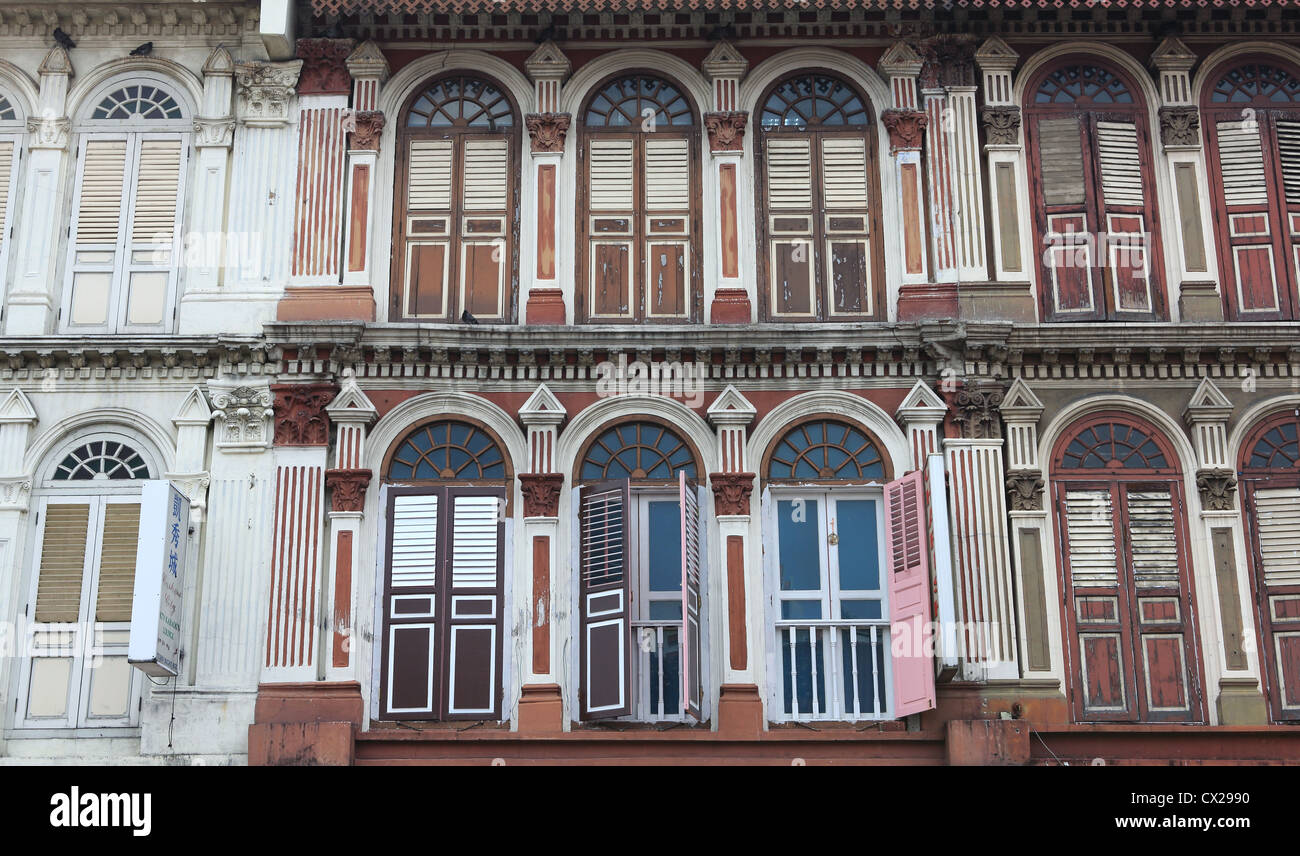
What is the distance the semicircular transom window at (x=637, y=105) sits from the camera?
56.7ft

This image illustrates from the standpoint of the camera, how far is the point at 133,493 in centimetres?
1593

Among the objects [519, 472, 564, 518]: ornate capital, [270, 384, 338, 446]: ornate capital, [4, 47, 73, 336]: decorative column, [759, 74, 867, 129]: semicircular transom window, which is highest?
[759, 74, 867, 129]: semicircular transom window

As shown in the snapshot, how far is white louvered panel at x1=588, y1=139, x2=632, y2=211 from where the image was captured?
55.8 feet

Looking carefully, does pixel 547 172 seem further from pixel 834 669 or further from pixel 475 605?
pixel 834 669

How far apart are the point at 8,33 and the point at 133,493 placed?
513cm

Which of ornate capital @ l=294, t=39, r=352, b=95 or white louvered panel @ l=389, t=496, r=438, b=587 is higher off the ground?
ornate capital @ l=294, t=39, r=352, b=95

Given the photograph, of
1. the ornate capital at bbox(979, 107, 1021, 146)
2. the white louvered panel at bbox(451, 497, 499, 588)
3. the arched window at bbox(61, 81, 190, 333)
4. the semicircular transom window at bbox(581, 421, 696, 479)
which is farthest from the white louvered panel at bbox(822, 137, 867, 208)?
the arched window at bbox(61, 81, 190, 333)

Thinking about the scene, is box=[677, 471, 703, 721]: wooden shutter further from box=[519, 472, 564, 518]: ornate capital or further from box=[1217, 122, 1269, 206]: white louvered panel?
box=[1217, 122, 1269, 206]: white louvered panel

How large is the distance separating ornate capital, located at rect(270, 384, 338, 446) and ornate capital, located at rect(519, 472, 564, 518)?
6.35 ft

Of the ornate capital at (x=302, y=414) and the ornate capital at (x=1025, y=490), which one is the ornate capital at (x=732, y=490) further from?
the ornate capital at (x=302, y=414)

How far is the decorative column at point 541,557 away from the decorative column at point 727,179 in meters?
1.91

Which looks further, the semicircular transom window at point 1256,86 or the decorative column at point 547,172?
the semicircular transom window at point 1256,86

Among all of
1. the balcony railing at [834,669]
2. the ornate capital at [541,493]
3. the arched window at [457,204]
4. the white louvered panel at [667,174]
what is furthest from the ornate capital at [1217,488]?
the arched window at [457,204]
